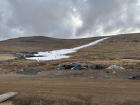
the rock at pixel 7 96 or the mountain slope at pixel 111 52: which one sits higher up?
the mountain slope at pixel 111 52

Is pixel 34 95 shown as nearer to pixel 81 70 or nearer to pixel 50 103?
pixel 50 103

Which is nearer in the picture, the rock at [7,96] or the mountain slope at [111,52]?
the rock at [7,96]

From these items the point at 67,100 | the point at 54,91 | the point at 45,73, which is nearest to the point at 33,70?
the point at 45,73

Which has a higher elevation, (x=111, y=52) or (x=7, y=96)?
(x=111, y=52)

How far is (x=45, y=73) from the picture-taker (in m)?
53.0

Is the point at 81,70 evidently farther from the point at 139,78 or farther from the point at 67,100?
the point at 67,100

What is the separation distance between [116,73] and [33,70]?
15.3 m

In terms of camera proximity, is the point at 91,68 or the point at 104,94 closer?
the point at 104,94

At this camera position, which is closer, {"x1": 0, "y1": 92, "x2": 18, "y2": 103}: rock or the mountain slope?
{"x1": 0, "y1": 92, "x2": 18, "y2": 103}: rock

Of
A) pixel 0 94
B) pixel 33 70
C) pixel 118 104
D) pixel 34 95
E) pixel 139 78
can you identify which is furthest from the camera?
pixel 33 70

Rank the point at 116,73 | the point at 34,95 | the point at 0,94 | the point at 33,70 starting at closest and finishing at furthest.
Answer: the point at 34,95 → the point at 0,94 → the point at 116,73 → the point at 33,70

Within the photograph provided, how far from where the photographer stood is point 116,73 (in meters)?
49.6

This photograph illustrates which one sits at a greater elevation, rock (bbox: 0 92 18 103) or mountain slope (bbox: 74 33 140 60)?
mountain slope (bbox: 74 33 140 60)

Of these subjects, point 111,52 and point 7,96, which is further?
point 111,52
